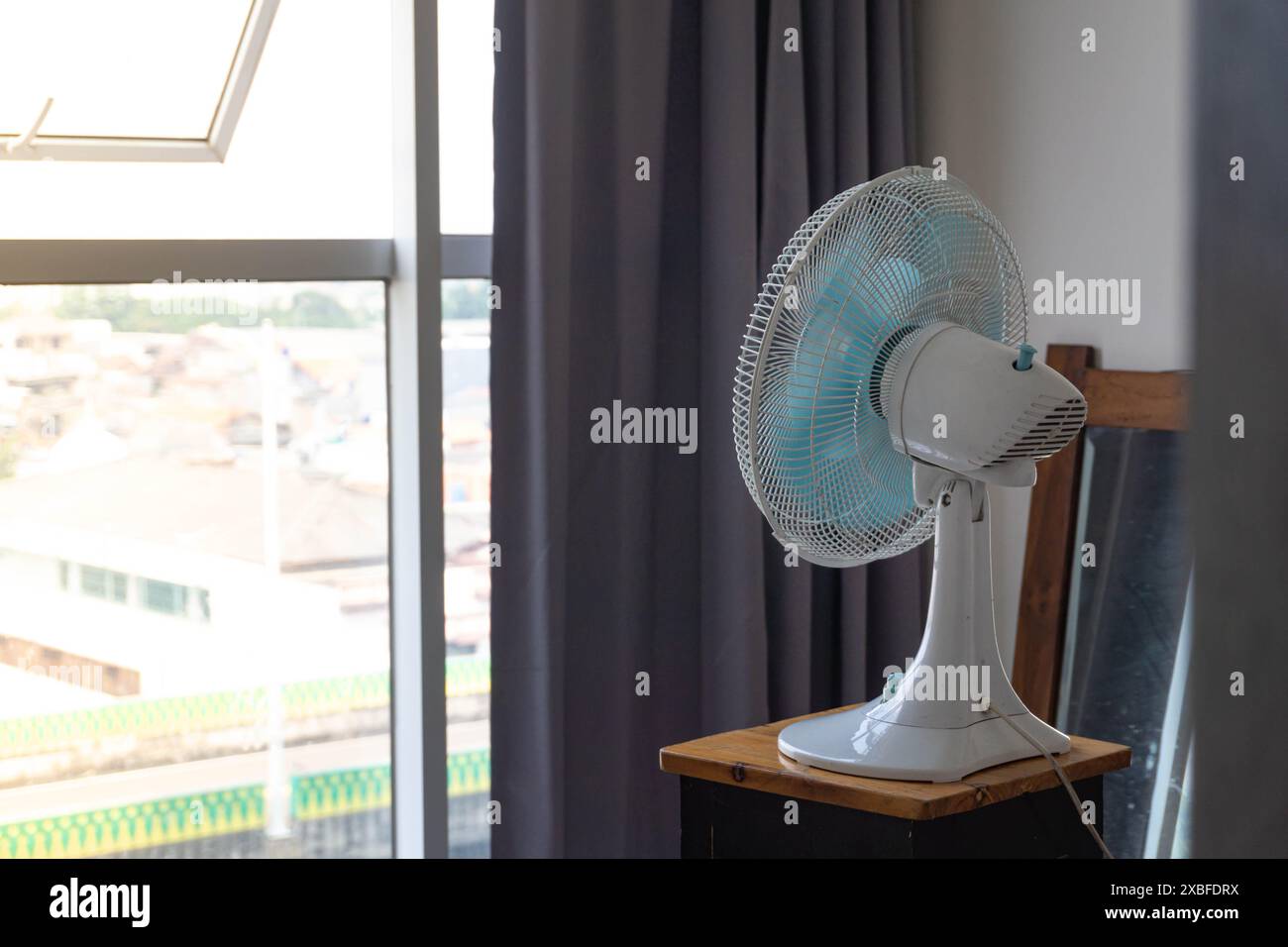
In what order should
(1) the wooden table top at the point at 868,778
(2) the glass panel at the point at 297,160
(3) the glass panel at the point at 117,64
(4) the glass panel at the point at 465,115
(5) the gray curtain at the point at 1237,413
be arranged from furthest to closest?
(4) the glass panel at the point at 465,115 < (2) the glass panel at the point at 297,160 < (3) the glass panel at the point at 117,64 < (1) the wooden table top at the point at 868,778 < (5) the gray curtain at the point at 1237,413

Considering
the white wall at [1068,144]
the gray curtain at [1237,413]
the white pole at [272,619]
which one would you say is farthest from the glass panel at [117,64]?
the gray curtain at [1237,413]

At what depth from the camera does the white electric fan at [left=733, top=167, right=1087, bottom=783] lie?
4.35 feet

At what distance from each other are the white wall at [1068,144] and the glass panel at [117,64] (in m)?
1.34

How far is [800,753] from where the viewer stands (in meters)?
1.41

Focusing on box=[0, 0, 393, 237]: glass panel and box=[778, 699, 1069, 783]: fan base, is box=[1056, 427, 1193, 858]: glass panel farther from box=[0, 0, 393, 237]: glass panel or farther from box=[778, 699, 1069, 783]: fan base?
box=[0, 0, 393, 237]: glass panel

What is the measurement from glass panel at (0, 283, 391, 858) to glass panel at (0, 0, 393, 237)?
13cm

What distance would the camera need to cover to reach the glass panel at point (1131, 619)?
6.88 feet

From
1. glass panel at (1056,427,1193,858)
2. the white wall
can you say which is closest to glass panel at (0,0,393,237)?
the white wall

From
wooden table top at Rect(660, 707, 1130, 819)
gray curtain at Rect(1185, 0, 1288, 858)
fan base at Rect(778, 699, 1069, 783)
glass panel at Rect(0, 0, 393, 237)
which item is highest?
glass panel at Rect(0, 0, 393, 237)

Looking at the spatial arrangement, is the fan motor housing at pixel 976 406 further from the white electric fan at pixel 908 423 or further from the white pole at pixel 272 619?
the white pole at pixel 272 619

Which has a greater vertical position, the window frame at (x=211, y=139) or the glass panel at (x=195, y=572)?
the window frame at (x=211, y=139)
